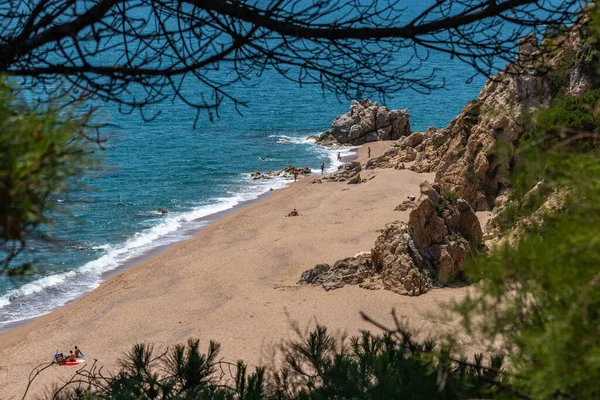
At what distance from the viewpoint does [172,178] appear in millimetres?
38750

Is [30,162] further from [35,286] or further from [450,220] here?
[35,286]

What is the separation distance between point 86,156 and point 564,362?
70.9 inches

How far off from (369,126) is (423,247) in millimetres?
32290

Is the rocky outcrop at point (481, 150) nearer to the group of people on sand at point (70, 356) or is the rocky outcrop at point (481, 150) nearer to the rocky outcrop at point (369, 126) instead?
the group of people on sand at point (70, 356)

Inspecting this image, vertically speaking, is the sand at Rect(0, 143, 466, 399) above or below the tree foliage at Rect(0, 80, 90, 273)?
below

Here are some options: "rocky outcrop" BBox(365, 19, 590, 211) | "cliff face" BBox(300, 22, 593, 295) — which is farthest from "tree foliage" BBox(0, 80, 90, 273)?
"rocky outcrop" BBox(365, 19, 590, 211)

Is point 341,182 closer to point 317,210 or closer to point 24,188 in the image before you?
point 317,210

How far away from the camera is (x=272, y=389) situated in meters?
4.11

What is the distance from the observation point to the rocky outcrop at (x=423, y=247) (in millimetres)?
14969

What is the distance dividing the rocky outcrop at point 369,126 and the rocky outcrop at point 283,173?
9.07 meters

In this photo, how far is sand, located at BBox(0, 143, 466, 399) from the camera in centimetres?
1447

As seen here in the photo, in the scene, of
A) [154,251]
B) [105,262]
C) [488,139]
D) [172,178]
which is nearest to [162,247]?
[154,251]

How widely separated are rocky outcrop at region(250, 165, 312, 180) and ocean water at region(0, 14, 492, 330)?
0.68m

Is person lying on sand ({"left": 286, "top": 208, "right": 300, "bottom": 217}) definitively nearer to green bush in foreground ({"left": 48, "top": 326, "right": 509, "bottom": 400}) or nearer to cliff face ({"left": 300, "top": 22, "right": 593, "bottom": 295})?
cliff face ({"left": 300, "top": 22, "right": 593, "bottom": 295})
